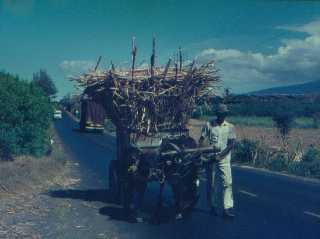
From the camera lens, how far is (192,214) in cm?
1076

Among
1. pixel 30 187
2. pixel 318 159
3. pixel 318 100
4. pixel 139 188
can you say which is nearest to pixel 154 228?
pixel 139 188

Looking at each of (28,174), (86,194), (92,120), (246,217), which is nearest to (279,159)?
(28,174)

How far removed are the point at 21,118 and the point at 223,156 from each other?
31.4 ft

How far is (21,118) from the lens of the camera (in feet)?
58.9

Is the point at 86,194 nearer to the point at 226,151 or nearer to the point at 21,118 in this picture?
the point at 226,151

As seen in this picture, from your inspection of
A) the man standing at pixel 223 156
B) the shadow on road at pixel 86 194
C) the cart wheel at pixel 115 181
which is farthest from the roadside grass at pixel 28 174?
the man standing at pixel 223 156

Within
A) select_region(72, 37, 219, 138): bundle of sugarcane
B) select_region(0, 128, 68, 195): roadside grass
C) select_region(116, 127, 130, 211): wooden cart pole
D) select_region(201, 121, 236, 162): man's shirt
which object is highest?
select_region(72, 37, 219, 138): bundle of sugarcane

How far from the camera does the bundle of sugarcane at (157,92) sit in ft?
35.8

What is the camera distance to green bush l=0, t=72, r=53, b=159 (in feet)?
56.1

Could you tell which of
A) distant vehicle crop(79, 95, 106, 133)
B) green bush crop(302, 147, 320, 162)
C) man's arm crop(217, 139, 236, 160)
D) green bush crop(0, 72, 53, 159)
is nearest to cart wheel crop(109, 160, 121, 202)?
man's arm crop(217, 139, 236, 160)

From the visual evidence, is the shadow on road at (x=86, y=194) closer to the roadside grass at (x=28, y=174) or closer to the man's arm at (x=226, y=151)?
the roadside grass at (x=28, y=174)

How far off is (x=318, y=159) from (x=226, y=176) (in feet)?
42.6

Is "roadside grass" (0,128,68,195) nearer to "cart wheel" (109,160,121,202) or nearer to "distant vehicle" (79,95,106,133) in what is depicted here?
"cart wheel" (109,160,121,202)

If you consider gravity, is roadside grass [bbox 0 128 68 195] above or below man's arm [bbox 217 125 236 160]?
below
